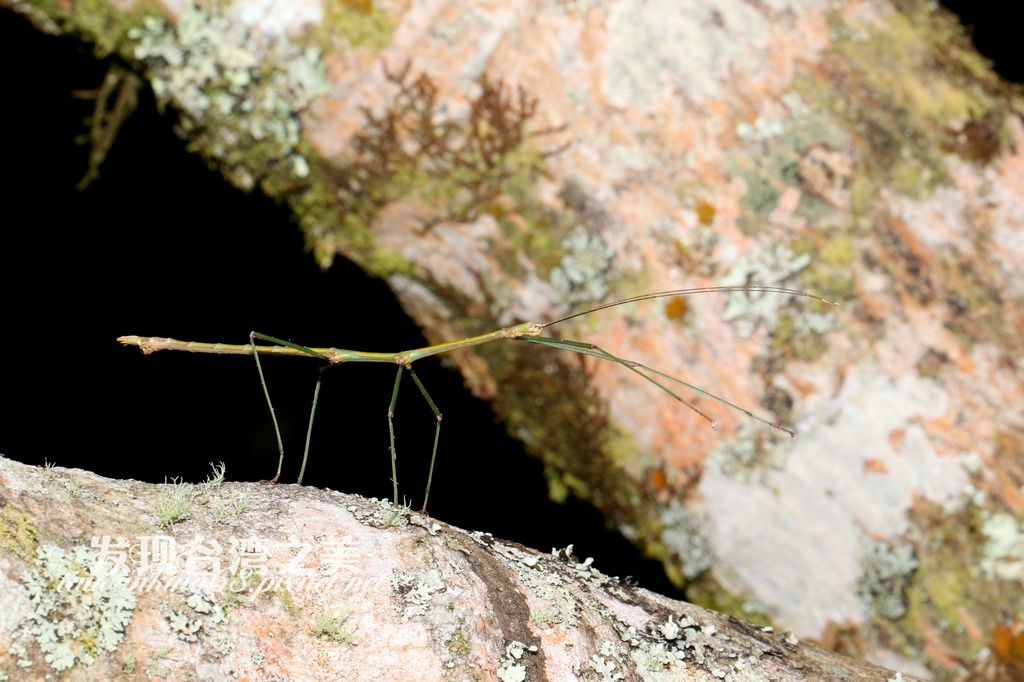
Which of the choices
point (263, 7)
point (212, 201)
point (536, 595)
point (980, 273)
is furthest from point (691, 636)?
point (212, 201)

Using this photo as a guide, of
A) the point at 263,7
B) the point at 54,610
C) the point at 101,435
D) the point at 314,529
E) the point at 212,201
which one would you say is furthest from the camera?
the point at 101,435

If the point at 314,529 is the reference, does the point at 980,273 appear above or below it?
above

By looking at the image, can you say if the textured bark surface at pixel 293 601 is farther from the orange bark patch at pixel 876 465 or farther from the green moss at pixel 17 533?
the orange bark patch at pixel 876 465

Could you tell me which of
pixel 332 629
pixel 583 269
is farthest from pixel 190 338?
pixel 332 629

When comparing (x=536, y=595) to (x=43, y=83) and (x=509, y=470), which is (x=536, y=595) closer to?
(x=509, y=470)

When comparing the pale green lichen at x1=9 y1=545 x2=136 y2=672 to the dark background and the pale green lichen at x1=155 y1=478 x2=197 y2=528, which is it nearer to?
the pale green lichen at x1=155 y1=478 x2=197 y2=528

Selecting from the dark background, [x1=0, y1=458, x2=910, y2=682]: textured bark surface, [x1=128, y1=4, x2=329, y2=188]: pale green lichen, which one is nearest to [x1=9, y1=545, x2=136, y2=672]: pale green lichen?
[x1=0, y1=458, x2=910, y2=682]: textured bark surface

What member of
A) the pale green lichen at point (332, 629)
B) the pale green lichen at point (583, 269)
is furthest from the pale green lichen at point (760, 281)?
the pale green lichen at point (332, 629)
